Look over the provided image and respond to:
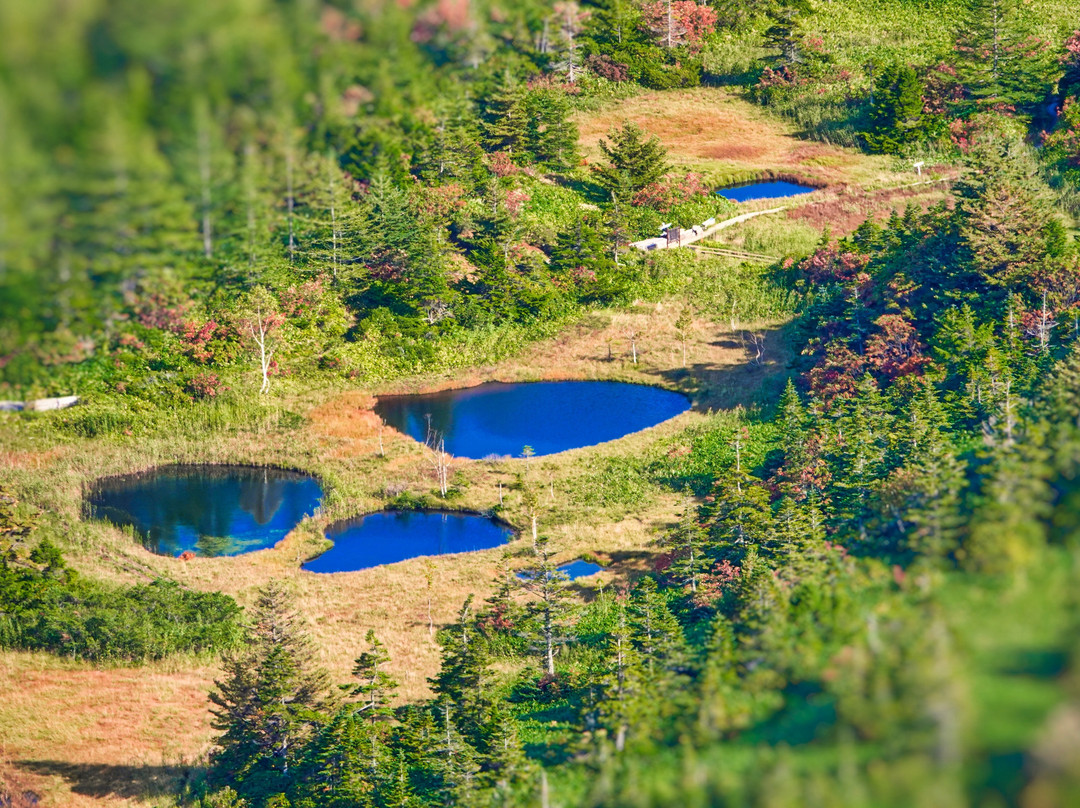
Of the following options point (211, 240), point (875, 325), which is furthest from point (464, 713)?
point (875, 325)

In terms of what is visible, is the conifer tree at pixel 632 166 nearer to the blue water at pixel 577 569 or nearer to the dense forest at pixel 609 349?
the dense forest at pixel 609 349

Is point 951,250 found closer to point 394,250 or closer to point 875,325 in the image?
point 875,325

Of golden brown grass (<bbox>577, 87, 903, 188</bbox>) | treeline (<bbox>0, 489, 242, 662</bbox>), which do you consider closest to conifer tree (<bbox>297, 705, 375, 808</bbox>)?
treeline (<bbox>0, 489, 242, 662</bbox>)

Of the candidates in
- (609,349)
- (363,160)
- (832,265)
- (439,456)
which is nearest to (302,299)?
(439,456)

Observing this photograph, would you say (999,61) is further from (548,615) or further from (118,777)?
(118,777)

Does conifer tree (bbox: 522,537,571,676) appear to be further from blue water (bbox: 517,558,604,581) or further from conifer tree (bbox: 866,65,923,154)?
conifer tree (bbox: 866,65,923,154)

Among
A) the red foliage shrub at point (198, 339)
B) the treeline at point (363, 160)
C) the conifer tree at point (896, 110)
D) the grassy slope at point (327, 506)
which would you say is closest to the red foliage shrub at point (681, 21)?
the treeline at point (363, 160)
